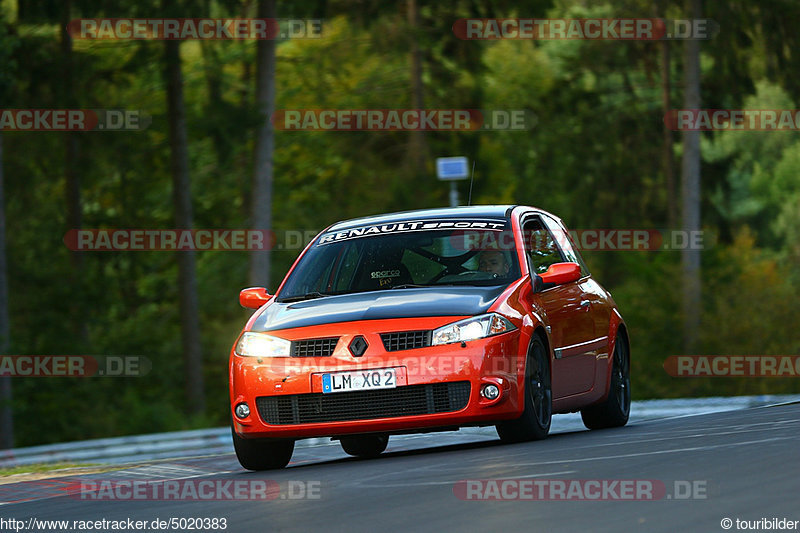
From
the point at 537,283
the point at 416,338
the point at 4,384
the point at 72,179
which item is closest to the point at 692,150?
the point at 72,179

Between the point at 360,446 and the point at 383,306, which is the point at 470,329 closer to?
the point at 383,306

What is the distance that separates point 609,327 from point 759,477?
16.4 feet

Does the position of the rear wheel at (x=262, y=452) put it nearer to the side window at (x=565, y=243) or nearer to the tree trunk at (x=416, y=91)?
the side window at (x=565, y=243)

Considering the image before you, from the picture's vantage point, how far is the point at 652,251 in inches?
1791

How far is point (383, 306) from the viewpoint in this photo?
33.8 feet

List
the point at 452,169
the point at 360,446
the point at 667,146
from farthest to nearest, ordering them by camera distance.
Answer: the point at 667,146 → the point at 452,169 → the point at 360,446

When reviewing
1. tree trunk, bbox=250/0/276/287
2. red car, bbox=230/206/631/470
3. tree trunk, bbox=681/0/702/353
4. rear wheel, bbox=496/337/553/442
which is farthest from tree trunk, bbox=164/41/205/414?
rear wheel, bbox=496/337/553/442

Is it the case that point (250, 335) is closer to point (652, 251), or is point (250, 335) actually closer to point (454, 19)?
point (454, 19)

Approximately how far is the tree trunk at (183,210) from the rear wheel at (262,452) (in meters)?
23.1

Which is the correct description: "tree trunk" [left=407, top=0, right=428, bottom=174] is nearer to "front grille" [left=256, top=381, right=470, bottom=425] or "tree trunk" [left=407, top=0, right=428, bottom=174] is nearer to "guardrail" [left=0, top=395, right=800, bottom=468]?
"guardrail" [left=0, top=395, right=800, bottom=468]

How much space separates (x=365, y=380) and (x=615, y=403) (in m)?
3.35

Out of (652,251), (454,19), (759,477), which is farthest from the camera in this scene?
(652,251)

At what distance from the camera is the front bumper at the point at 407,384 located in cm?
997

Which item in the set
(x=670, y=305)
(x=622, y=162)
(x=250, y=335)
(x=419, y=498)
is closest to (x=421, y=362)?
(x=250, y=335)
